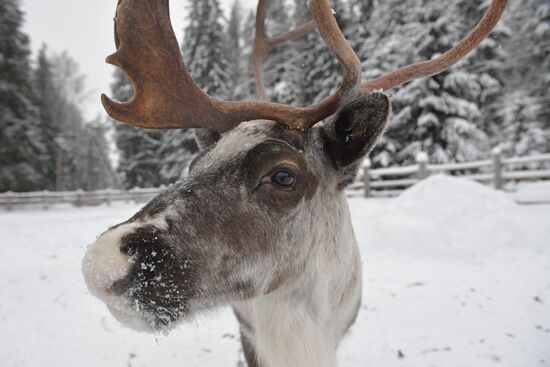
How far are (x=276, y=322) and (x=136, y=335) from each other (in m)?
2.29

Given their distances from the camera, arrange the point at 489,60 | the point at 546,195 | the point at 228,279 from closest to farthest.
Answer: the point at 228,279 < the point at 546,195 < the point at 489,60

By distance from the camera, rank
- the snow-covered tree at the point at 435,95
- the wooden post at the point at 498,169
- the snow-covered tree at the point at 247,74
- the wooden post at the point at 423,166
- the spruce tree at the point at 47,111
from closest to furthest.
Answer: the wooden post at the point at 498,169, the wooden post at the point at 423,166, the snow-covered tree at the point at 435,95, the snow-covered tree at the point at 247,74, the spruce tree at the point at 47,111

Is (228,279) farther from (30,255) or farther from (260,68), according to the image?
(30,255)

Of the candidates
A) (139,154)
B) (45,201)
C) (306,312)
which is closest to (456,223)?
(306,312)

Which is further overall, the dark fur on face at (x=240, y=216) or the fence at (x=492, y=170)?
the fence at (x=492, y=170)

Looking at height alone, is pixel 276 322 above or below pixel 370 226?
above

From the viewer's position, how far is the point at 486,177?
33.0 ft

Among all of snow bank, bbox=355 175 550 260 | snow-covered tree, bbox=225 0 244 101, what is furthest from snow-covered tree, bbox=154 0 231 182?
snow bank, bbox=355 175 550 260

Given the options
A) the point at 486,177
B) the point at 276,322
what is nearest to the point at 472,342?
the point at 276,322

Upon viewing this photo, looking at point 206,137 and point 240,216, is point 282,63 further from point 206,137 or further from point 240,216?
point 240,216

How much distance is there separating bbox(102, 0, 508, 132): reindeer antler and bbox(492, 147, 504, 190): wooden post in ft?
29.1

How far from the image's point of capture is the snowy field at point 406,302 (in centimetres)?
325

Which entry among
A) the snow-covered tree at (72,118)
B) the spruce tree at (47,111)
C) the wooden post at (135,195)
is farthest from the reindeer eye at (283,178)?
the snow-covered tree at (72,118)

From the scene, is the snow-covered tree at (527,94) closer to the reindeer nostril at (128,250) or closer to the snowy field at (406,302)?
the snowy field at (406,302)
